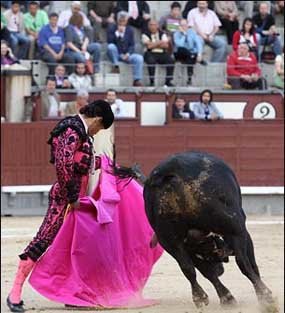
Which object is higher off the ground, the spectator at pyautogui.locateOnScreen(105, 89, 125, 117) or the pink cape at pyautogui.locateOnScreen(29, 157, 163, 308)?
the spectator at pyautogui.locateOnScreen(105, 89, 125, 117)

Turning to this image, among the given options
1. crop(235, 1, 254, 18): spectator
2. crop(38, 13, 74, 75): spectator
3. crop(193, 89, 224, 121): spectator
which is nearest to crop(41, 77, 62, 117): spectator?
crop(38, 13, 74, 75): spectator

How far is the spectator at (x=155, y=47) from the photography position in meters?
13.6

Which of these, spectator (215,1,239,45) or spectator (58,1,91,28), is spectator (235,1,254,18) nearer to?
spectator (215,1,239,45)

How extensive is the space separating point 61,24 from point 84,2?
3.89 feet

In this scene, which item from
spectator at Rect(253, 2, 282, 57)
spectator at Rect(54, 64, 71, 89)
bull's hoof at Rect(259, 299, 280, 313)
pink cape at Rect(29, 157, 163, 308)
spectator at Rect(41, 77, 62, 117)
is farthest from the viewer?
spectator at Rect(253, 2, 282, 57)

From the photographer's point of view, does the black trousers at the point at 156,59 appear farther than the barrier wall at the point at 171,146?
Yes

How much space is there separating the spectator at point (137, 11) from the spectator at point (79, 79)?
1365 millimetres

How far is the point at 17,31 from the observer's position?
43.7 ft

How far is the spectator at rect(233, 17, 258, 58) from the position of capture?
13.7m

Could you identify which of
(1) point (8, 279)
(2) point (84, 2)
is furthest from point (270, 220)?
(1) point (8, 279)

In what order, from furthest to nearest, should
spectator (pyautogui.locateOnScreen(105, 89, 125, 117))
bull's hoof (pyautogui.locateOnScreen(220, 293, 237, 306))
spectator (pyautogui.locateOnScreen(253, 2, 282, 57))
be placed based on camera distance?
spectator (pyautogui.locateOnScreen(253, 2, 282, 57)) → spectator (pyautogui.locateOnScreen(105, 89, 125, 117)) → bull's hoof (pyautogui.locateOnScreen(220, 293, 237, 306))

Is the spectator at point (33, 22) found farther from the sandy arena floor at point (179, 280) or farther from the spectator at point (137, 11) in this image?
the sandy arena floor at point (179, 280)

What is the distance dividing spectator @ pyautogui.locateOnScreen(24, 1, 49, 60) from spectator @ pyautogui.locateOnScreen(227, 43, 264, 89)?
2.53 m

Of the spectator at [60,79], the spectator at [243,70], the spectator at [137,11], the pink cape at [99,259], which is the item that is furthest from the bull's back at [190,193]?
the spectator at [137,11]
